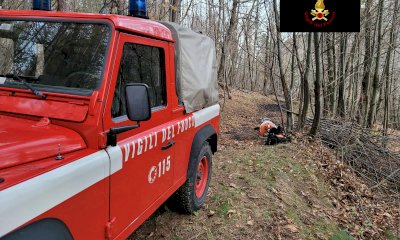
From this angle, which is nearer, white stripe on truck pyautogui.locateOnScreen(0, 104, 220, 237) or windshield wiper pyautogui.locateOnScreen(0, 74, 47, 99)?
white stripe on truck pyautogui.locateOnScreen(0, 104, 220, 237)

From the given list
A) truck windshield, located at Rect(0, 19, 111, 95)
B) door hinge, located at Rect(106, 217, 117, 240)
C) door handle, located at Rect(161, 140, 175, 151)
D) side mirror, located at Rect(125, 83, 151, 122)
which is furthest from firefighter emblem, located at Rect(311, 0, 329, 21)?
door hinge, located at Rect(106, 217, 117, 240)

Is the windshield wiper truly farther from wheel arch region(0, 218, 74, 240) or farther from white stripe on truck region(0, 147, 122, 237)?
wheel arch region(0, 218, 74, 240)

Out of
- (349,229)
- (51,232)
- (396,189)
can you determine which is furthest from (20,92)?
(396,189)

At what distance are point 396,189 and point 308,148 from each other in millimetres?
2148

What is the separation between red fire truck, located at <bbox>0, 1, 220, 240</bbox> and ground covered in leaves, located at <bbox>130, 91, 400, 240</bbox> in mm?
1197

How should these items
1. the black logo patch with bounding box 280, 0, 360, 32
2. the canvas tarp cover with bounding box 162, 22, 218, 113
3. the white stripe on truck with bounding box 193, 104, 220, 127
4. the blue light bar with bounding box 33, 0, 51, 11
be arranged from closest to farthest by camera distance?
the blue light bar with bounding box 33, 0, 51, 11 < the canvas tarp cover with bounding box 162, 22, 218, 113 < the white stripe on truck with bounding box 193, 104, 220, 127 < the black logo patch with bounding box 280, 0, 360, 32

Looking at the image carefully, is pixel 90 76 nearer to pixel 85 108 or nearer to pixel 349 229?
pixel 85 108

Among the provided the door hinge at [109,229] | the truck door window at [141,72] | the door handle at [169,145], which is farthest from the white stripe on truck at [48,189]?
the door handle at [169,145]

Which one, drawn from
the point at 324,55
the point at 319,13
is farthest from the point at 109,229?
the point at 324,55

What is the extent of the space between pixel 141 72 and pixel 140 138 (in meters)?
0.66

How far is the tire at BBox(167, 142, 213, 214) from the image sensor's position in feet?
14.9

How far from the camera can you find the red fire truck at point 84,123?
6.61 feet

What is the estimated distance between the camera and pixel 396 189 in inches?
322

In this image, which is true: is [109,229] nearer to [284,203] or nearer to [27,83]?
[27,83]
